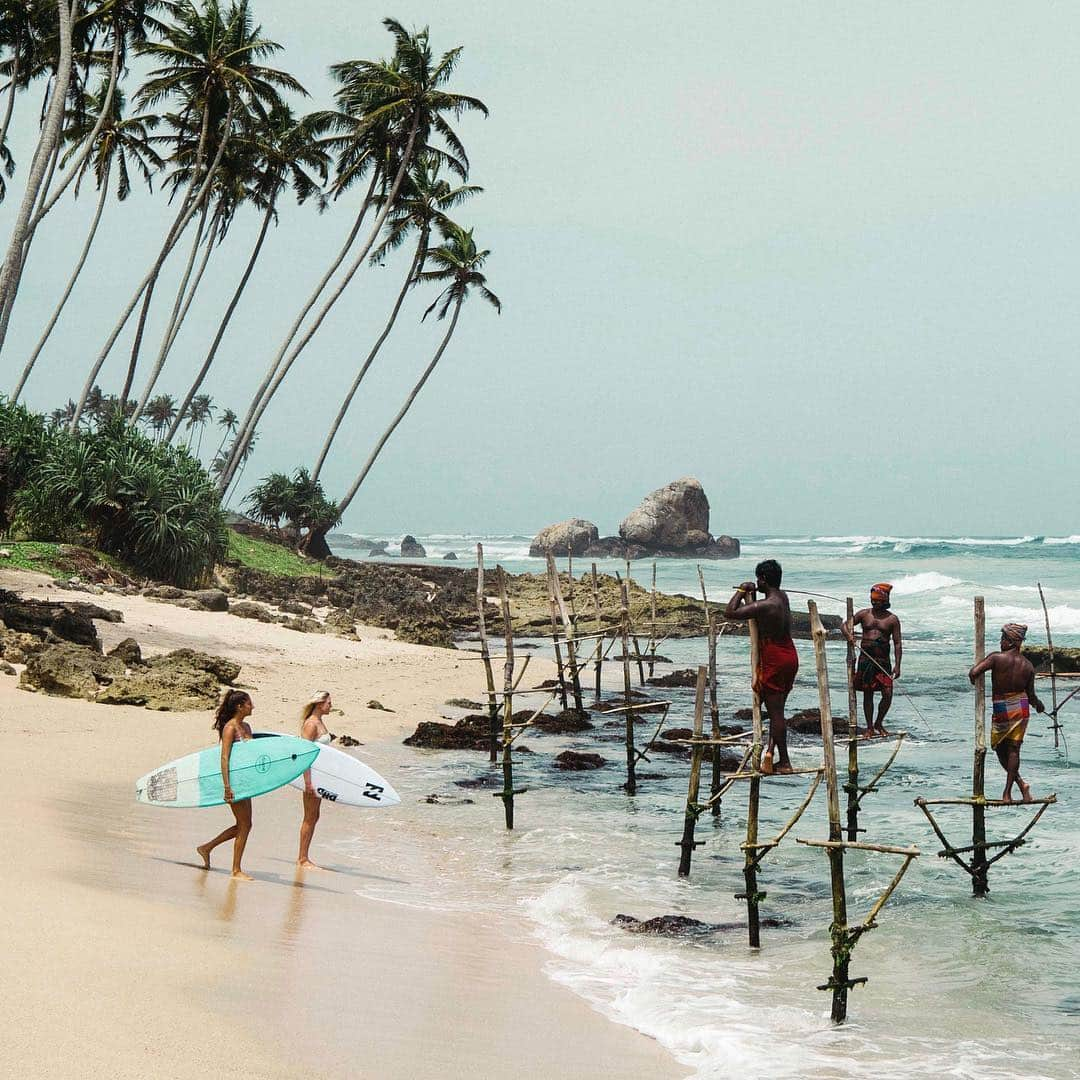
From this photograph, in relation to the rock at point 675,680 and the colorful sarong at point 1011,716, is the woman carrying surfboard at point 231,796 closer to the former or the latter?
the colorful sarong at point 1011,716

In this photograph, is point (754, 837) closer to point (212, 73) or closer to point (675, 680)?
point (675, 680)

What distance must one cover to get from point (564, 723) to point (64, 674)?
8.83m

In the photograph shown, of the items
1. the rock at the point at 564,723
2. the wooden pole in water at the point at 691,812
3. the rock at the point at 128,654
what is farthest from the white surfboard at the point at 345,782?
the rock at the point at 564,723

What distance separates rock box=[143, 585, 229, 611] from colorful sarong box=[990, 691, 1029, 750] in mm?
19227

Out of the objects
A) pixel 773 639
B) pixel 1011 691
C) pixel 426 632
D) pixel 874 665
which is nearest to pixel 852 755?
pixel 874 665

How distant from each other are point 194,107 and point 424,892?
33.8 m

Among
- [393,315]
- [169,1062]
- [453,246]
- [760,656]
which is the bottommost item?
[169,1062]

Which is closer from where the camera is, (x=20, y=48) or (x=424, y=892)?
(x=424, y=892)

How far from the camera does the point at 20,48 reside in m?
33.8

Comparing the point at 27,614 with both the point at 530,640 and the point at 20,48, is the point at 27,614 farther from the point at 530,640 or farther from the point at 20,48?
the point at 20,48

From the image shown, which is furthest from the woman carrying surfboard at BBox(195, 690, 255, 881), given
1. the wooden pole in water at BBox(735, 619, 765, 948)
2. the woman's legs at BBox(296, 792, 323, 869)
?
the wooden pole in water at BBox(735, 619, 765, 948)

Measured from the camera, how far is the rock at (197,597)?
25828mm

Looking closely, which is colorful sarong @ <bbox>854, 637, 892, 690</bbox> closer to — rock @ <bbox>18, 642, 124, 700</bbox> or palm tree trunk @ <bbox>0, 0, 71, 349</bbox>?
rock @ <bbox>18, 642, 124, 700</bbox>

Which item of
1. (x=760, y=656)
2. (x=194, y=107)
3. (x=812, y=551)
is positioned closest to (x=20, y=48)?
(x=194, y=107)
